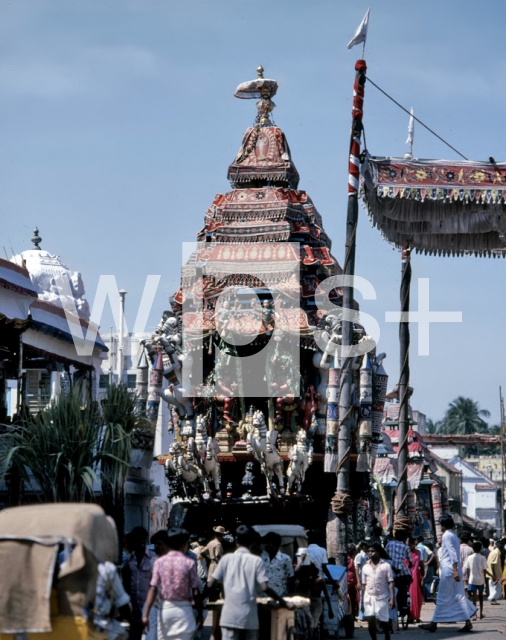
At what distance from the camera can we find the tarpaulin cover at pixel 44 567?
9.21 meters

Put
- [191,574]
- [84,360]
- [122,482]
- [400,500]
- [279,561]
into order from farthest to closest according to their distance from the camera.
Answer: [84,360]
[400,500]
[122,482]
[279,561]
[191,574]

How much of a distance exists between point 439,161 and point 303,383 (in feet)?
25.6

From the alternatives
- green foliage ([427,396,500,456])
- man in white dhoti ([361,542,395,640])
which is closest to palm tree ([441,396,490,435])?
green foliage ([427,396,500,456])

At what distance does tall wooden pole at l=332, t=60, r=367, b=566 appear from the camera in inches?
819

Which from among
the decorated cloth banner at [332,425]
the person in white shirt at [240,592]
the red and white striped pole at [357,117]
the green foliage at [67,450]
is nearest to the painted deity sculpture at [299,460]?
the decorated cloth banner at [332,425]

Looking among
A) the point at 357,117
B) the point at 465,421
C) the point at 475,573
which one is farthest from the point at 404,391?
the point at 465,421

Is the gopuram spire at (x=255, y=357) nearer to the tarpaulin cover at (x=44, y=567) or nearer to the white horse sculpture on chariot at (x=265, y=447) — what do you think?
the white horse sculpture on chariot at (x=265, y=447)

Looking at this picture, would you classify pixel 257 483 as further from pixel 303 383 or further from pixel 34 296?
pixel 34 296

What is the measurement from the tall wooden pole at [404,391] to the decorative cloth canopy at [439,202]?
2.34ft

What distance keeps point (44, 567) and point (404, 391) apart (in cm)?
1527

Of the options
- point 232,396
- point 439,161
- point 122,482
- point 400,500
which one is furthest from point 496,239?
point 122,482

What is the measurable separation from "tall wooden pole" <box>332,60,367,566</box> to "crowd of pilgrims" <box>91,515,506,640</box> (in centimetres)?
77

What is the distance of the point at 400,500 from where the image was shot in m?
23.6

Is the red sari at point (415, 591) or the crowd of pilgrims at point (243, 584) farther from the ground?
the crowd of pilgrims at point (243, 584)
